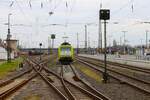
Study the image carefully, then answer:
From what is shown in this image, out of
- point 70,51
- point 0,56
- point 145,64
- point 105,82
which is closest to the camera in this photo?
point 105,82

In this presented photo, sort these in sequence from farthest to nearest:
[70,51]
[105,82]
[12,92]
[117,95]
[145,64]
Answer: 1. [70,51]
2. [145,64]
3. [105,82]
4. [12,92]
5. [117,95]

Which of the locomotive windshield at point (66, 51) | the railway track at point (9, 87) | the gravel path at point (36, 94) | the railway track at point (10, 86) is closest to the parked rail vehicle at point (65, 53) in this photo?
the locomotive windshield at point (66, 51)

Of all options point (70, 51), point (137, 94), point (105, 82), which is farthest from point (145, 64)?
point (137, 94)

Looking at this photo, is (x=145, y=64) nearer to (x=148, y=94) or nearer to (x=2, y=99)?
(x=148, y=94)

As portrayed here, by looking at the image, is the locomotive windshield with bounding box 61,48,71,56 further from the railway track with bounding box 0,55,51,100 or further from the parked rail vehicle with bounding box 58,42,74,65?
the railway track with bounding box 0,55,51,100

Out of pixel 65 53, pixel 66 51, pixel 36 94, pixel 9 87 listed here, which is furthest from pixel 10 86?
pixel 66 51

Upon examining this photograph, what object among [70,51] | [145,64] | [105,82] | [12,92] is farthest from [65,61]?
[12,92]

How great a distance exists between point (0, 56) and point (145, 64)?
150 ft

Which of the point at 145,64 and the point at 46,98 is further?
the point at 145,64

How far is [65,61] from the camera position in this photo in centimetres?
6788

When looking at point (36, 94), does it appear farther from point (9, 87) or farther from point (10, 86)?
point (10, 86)

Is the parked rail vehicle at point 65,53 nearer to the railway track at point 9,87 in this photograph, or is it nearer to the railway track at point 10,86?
the railway track at point 10,86

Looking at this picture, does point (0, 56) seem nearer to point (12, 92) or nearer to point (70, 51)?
point (70, 51)

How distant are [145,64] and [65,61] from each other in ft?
56.4
